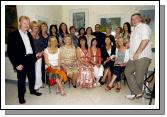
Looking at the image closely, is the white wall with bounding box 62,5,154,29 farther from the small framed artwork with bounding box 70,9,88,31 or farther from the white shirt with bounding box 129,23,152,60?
the white shirt with bounding box 129,23,152,60

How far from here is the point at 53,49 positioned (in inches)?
144

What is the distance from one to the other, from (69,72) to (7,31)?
3.74 ft

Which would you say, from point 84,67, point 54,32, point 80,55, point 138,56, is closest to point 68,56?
point 80,55

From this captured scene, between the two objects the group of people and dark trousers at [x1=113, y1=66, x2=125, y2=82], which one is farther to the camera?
dark trousers at [x1=113, y1=66, x2=125, y2=82]

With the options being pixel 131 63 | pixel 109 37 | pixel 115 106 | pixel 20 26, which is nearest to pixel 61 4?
pixel 20 26

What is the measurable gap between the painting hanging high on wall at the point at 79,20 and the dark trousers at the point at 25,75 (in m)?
0.86

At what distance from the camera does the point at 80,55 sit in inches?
151

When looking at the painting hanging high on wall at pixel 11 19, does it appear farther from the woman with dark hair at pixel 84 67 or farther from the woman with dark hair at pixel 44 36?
the woman with dark hair at pixel 84 67

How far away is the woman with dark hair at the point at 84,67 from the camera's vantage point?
12.6ft

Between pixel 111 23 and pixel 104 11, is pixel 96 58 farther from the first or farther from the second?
pixel 104 11

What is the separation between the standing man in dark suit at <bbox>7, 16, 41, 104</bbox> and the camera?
3074 mm

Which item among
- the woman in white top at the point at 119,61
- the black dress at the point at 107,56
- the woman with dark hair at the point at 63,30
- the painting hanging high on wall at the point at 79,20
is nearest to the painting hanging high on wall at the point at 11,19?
the woman with dark hair at the point at 63,30

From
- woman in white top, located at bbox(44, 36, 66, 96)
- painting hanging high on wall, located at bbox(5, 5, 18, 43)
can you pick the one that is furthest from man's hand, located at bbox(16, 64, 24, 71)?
woman in white top, located at bbox(44, 36, 66, 96)

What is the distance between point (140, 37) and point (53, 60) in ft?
4.21
